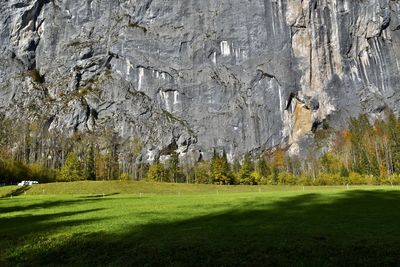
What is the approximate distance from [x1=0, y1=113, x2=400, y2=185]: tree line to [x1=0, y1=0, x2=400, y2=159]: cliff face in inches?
351

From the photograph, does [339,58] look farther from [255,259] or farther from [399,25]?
[255,259]

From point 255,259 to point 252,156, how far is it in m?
165

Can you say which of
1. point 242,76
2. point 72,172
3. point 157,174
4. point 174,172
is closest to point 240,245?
point 157,174

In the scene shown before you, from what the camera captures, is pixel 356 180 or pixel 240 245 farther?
pixel 356 180

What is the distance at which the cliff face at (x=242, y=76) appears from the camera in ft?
565

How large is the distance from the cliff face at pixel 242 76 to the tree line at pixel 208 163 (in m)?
8.92

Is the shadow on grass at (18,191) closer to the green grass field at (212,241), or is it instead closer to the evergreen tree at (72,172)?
the evergreen tree at (72,172)

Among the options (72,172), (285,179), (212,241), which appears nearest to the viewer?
(212,241)

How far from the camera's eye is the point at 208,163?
158000 mm

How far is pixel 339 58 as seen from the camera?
174875mm

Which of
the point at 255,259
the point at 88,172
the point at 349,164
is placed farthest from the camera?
the point at 349,164

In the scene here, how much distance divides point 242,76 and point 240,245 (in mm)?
174391

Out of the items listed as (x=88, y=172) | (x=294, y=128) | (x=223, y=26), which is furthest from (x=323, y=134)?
(x=88, y=172)

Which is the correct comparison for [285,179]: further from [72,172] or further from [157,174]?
[72,172]
